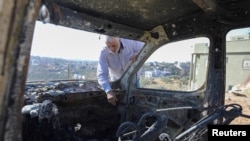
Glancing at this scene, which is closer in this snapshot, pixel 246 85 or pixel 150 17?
pixel 150 17

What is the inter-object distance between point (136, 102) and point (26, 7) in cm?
256

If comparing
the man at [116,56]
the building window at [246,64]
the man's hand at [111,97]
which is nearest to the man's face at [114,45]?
the man at [116,56]

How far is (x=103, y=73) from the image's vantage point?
3713 millimetres

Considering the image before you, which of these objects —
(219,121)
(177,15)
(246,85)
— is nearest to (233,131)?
(219,121)

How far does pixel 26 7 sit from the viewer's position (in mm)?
902

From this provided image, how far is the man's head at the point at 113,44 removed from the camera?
3.72 meters

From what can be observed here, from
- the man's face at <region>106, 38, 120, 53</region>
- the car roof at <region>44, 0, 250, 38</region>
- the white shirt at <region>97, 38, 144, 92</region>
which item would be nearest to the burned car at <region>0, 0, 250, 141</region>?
the car roof at <region>44, 0, 250, 38</region>

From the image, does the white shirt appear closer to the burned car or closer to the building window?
the burned car

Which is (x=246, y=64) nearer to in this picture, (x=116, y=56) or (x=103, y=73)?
(x=116, y=56)

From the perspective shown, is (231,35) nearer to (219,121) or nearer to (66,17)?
(219,121)

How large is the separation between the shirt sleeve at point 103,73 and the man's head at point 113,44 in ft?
0.49

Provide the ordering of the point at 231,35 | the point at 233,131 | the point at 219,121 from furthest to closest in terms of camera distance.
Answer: the point at 231,35
the point at 219,121
the point at 233,131

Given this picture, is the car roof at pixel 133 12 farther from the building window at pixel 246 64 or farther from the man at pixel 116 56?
the building window at pixel 246 64

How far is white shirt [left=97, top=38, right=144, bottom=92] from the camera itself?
3815 mm
